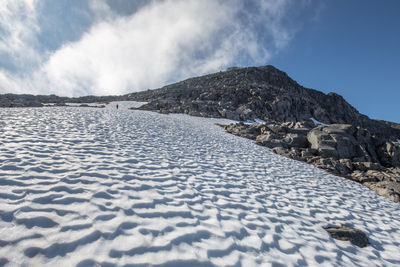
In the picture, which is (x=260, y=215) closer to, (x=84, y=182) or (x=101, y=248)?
(x=101, y=248)

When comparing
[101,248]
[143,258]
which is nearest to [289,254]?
[143,258]

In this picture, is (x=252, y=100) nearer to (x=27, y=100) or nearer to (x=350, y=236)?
(x=27, y=100)

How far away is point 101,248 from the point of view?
2979 millimetres

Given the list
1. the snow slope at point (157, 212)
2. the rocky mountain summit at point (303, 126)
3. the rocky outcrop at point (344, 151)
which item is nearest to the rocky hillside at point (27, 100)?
→ the rocky mountain summit at point (303, 126)

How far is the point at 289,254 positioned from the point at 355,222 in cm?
408

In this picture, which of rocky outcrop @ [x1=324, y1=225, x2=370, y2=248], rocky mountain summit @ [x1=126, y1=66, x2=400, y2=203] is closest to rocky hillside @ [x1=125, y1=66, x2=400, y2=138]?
rocky mountain summit @ [x1=126, y1=66, x2=400, y2=203]

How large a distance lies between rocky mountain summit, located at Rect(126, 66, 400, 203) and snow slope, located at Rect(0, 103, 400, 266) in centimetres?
505

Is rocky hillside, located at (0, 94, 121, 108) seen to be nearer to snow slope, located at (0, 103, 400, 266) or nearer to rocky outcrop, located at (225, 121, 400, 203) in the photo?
snow slope, located at (0, 103, 400, 266)

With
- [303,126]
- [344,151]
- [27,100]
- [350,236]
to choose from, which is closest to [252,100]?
[303,126]

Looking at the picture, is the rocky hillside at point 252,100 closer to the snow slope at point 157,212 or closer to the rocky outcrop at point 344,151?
the rocky outcrop at point 344,151

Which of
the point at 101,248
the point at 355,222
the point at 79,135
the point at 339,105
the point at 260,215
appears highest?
the point at 339,105

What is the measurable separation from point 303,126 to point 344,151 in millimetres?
5705

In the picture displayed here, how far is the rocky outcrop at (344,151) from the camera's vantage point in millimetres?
12133

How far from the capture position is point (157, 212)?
428cm
